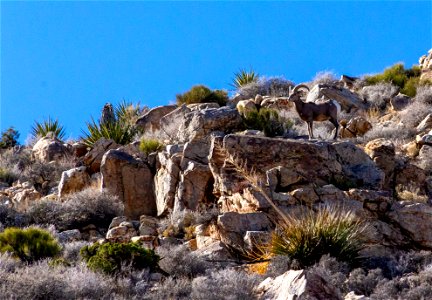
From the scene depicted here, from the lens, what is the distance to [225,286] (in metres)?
8.52

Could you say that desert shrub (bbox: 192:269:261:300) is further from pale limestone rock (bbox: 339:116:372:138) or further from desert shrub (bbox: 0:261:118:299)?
pale limestone rock (bbox: 339:116:372:138)

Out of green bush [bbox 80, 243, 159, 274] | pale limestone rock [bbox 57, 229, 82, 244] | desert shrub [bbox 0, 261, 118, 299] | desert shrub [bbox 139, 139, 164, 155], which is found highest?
desert shrub [bbox 139, 139, 164, 155]

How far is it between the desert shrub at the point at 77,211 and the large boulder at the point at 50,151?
19.3 feet

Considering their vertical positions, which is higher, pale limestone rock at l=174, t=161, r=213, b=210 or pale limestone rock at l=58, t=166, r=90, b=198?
pale limestone rock at l=58, t=166, r=90, b=198

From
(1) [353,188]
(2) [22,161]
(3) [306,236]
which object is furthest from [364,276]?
(2) [22,161]

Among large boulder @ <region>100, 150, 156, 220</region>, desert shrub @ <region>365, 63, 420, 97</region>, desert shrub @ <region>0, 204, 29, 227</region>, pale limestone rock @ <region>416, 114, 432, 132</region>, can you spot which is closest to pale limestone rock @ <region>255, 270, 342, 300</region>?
desert shrub @ <region>0, 204, 29, 227</region>

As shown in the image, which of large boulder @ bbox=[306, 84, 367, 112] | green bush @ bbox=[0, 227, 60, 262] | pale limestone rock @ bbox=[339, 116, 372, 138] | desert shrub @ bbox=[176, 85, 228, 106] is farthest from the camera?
desert shrub @ bbox=[176, 85, 228, 106]

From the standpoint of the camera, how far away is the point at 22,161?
21188 millimetres

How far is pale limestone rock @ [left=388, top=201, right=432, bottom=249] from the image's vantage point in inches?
477

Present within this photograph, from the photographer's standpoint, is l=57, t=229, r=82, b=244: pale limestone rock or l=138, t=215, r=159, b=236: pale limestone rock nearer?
l=57, t=229, r=82, b=244: pale limestone rock

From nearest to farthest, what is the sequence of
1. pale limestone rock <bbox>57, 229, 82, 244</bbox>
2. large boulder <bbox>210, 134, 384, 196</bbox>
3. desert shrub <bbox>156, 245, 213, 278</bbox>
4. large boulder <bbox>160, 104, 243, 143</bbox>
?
desert shrub <bbox>156, 245, 213, 278</bbox> → pale limestone rock <bbox>57, 229, 82, 244</bbox> → large boulder <bbox>210, 134, 384, 196</bbox> → large boulder <bbox>160, 104, 243, 143</bbox>

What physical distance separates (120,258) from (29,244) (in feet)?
5.75

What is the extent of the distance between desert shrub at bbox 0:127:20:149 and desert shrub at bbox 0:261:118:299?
1733cm

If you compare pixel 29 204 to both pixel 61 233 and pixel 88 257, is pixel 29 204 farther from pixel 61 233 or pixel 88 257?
pixel 88 257
